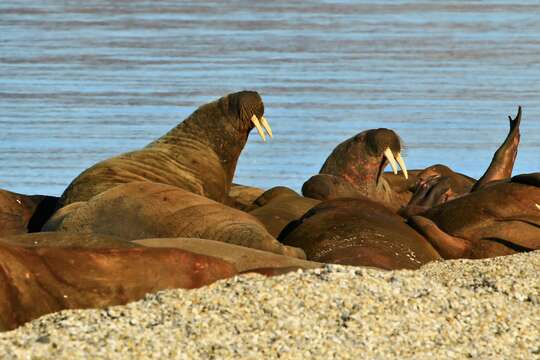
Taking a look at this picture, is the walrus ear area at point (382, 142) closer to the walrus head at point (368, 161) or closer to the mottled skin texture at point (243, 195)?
the walrus head at point (368, 161)

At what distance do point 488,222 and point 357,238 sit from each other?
4.15 ft

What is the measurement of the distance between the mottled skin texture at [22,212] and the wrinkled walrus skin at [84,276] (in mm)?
3651

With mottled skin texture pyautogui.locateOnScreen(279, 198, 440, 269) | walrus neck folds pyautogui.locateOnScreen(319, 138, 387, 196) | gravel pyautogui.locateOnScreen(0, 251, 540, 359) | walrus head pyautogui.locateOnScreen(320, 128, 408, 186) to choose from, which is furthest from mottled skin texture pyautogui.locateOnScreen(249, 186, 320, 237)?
gravel pyautogui.locateOnScreen(0, 251, 540, 359)

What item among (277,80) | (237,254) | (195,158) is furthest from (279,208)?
(277,80)

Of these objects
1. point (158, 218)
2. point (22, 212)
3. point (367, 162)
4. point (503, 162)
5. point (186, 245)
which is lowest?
point (22, 212)

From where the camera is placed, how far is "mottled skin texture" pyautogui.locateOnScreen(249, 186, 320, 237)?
351 inches

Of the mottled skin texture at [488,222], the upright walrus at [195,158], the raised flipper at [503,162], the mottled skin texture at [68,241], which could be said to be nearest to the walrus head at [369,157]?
the raised flipper at [503,162]

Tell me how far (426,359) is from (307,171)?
25.2ft

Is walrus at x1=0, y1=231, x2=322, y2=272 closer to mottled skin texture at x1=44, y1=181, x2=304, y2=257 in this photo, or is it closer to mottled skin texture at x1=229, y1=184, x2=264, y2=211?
mottled skin texture at x1=44, y1=181, x2=304, y2=257

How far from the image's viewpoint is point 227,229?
25.7 ft

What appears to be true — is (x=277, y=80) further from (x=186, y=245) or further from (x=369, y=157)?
(x=186, y=245)

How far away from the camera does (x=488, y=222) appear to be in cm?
913

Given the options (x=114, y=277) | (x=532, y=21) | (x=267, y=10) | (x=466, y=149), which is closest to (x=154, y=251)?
(x=114, y=277)

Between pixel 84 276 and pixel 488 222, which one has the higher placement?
pixel 84 276
